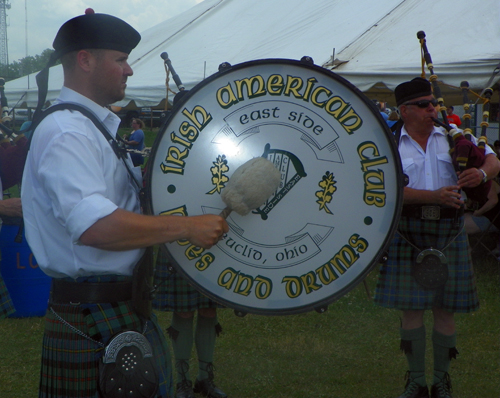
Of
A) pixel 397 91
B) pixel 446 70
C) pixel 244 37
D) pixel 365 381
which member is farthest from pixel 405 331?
pixel 244 37

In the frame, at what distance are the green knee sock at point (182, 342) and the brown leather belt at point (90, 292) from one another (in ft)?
4.18

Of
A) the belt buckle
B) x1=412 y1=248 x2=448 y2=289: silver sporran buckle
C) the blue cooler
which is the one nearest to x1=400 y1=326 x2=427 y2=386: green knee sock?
x1=412 y1=248 x2=448 y2=289: silver sporran buckle

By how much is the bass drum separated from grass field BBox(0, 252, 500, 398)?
160 cm

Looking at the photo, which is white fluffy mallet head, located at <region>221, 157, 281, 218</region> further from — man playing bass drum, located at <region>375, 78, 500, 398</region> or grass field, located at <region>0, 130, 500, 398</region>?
grass field, located at <region>0, 130, 500, 398</region>

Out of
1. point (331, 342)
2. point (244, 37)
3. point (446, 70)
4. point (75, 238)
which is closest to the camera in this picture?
point (75, 238)

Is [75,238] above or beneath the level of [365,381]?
above

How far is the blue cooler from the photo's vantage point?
3.96 m

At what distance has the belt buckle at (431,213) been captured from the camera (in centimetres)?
277

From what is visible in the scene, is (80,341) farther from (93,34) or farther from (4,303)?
(4,303)

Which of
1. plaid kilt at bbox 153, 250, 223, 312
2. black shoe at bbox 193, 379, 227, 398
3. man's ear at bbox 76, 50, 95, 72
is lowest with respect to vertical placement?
black shoe at bbox 193, 379, 227, 398

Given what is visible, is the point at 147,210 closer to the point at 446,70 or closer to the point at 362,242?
the point at 362,242

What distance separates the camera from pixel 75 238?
1.25 m

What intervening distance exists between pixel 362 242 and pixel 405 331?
1.47 metres

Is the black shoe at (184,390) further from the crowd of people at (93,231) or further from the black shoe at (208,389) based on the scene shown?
the crowd of people at (93,231)
